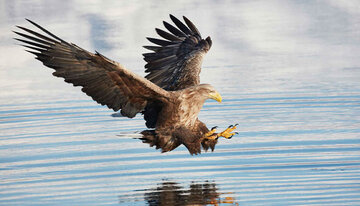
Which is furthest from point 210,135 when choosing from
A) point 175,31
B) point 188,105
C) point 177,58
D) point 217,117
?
point 217,117

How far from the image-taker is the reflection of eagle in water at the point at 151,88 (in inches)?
307

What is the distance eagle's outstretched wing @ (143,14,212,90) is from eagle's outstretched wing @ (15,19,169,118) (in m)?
1.17

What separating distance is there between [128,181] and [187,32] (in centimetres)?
266

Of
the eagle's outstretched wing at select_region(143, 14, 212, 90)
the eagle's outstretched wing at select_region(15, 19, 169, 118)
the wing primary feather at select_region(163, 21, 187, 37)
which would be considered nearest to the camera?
the eagle's outstretched wing at select_region(15, 19, 169, 118)

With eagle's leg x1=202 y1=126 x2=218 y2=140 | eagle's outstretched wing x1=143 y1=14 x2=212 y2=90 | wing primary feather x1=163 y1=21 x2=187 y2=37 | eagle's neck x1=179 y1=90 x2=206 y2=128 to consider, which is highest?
wing primary feather x1=163 y1=21 x2=187 y2=37

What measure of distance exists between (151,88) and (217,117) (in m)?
2.59

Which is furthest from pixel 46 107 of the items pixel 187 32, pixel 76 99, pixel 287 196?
pixel 287 196

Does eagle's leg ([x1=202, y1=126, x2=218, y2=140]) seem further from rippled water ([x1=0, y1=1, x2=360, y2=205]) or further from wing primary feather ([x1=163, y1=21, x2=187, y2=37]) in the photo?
wing primary feather ([x1=163, y1=21, x2=187, y2=37])

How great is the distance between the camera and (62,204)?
7.10 meters

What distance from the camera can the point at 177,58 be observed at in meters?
9.71

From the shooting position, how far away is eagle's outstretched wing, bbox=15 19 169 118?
7742 millimetres

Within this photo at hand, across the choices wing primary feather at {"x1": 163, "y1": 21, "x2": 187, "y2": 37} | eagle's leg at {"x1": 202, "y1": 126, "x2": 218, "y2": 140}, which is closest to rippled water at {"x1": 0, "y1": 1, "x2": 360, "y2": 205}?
eagle's leg at {"x1": 202, "y1": 126, "x2": 218, "y2": 140}

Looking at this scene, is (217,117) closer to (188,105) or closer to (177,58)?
(177,58)

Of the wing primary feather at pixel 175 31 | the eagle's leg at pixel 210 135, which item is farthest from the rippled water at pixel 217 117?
the wing primary feather at pixel 175 31
